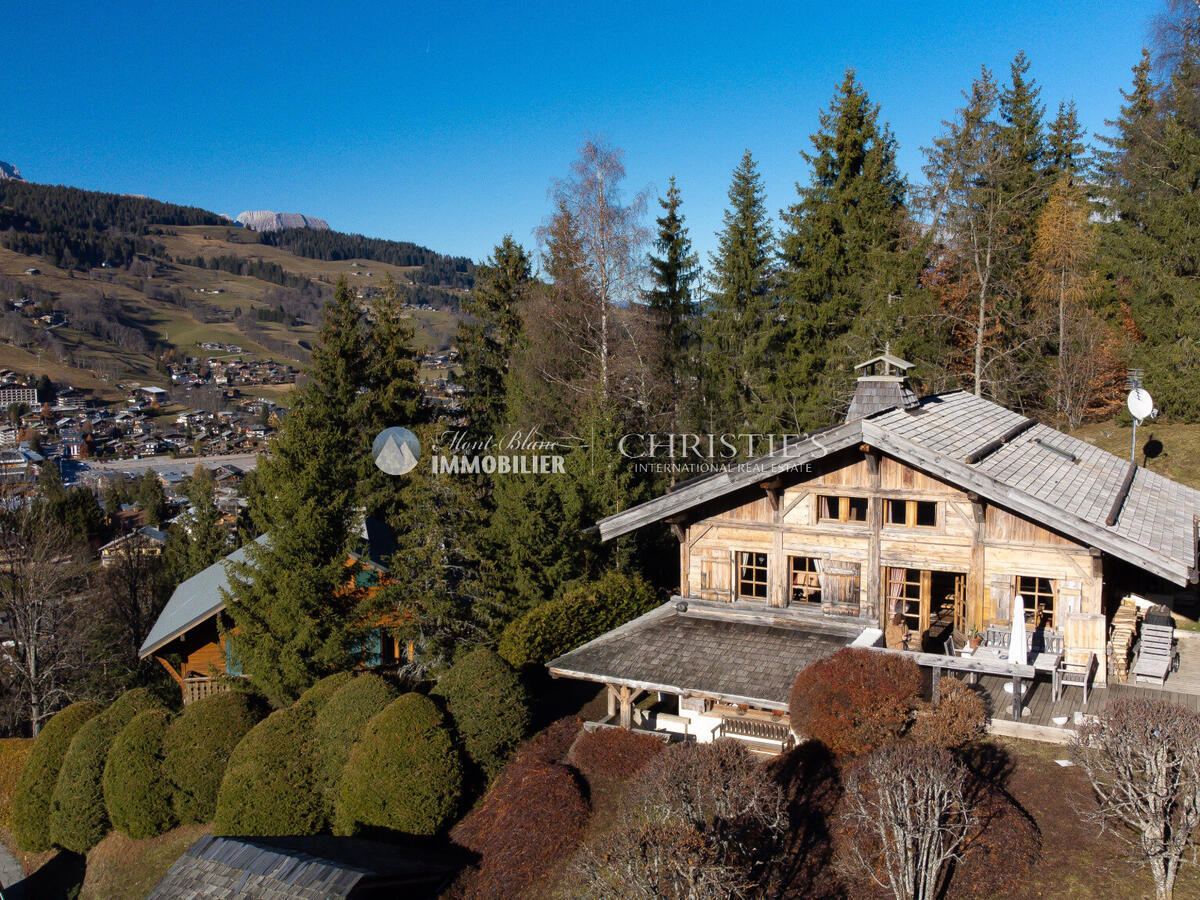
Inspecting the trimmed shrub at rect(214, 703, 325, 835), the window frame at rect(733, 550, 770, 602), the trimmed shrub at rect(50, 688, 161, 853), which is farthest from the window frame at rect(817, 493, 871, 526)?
the trimmed shrub at rect(50, 688, 161, 853)

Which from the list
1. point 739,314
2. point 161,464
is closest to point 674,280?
point 739,314

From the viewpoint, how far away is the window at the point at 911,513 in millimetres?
15594

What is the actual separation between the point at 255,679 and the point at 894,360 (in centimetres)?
1733

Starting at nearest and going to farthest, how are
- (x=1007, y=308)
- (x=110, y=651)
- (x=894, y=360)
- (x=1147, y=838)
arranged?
1. (x=1147, y=838)
2. (x=894, y=360)
3. (x=1007, y=308)
4. (x=110, y=651)

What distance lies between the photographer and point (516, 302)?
39.2 m

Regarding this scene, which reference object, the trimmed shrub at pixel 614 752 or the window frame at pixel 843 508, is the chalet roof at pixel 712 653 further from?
the window frame at pixel 843 508

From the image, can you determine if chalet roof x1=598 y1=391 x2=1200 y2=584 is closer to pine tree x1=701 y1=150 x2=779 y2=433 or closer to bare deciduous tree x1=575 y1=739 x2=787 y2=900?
bare deciduous tree x1=575 y1=739 x2=787 y2=900

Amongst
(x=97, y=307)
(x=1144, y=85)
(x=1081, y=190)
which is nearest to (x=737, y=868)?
(x=1081, y=190)

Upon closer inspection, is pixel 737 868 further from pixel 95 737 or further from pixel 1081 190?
pixel 1081 190

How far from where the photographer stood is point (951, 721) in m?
11.5

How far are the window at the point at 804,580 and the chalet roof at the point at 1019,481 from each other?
6.70 feet

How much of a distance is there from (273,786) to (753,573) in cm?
1049

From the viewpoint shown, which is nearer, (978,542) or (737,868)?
(737,868)

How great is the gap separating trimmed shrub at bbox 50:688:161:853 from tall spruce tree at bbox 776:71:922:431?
995 inches
